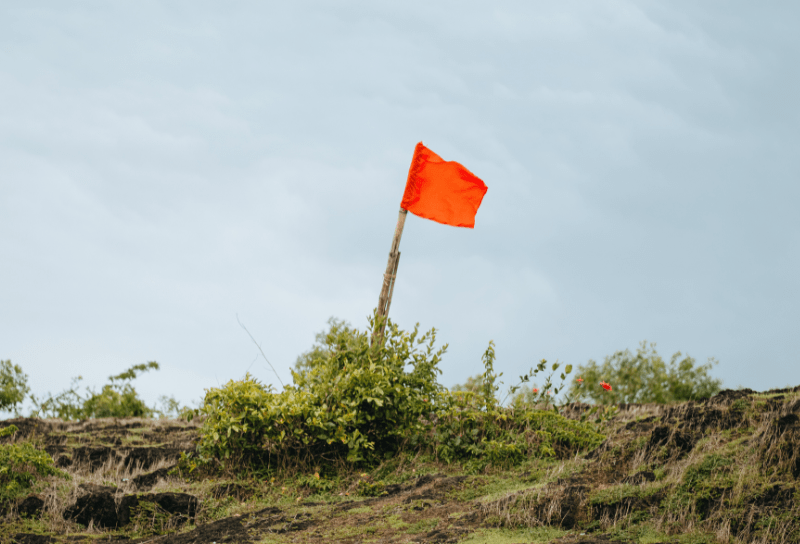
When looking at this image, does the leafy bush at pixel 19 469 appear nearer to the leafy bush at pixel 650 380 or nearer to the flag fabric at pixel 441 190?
the flag fabric at pixel 441 190

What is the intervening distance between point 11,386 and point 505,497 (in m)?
17.1

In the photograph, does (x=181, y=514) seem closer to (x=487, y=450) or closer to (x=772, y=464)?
(x=487, y=450)

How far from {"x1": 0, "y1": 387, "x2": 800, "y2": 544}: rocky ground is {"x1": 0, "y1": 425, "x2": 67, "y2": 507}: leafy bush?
0.67 ft

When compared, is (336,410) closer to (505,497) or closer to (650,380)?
(505,497)

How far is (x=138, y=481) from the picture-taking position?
784cm

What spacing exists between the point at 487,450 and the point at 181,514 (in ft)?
11.4

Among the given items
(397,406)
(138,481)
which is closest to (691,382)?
(397,406)

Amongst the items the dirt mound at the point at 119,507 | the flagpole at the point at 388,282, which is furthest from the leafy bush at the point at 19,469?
the flagpole at the point at 388,282

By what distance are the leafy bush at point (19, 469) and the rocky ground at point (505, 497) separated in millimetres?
203

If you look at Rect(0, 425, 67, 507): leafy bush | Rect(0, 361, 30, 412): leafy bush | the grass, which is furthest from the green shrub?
Rect(0, 361, 30, 412): leafy bush

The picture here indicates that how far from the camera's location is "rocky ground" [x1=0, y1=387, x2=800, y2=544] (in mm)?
4941

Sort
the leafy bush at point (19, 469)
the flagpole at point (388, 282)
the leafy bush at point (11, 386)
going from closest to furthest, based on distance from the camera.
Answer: the leafy bush at point (19, 469)
the flagpole at point (388, 282)
the leafy bush at point (11, 386)

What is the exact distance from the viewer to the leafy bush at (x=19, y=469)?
22.8ft

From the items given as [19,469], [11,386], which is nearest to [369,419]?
[19,469]
